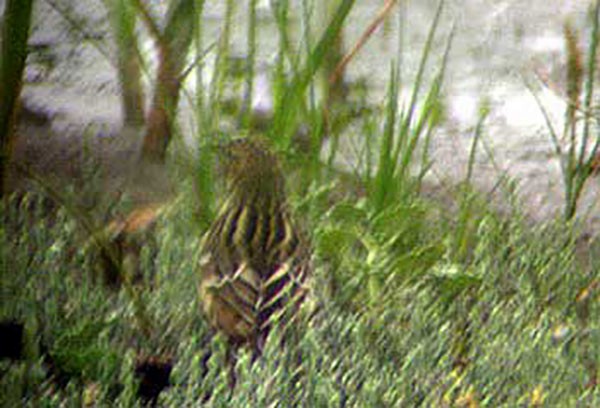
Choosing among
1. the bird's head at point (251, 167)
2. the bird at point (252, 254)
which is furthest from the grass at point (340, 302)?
the bird's head at point (251, 167)

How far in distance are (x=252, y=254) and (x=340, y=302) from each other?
0.79 ft

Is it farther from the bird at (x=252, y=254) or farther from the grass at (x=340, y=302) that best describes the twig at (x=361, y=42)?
the bird at (x=252, y=254)

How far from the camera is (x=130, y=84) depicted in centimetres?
145

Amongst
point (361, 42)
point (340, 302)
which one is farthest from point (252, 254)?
point (361, 42)

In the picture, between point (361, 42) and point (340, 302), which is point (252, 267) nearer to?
point (340, 302)

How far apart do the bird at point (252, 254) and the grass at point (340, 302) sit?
0.03 metres

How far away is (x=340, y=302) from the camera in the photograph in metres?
1.31

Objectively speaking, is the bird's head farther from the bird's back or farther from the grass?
the grass

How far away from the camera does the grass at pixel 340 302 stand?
3.60ft

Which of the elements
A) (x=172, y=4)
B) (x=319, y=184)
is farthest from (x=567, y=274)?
(x=172, y=4)

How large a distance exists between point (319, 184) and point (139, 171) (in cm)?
23

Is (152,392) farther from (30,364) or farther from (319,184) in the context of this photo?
(319,184)

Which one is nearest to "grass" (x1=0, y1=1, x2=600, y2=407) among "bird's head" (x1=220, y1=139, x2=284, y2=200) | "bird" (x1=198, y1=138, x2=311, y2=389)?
"bird" (x1=198, y1=138, x2=311, y2=389)

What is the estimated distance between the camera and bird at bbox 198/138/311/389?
3.57 feet
